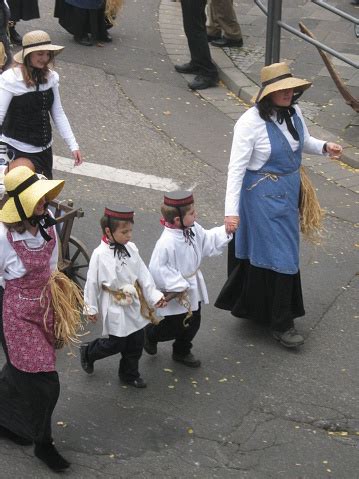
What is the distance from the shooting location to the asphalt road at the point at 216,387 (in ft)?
19.4

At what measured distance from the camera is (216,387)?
670 centimetres

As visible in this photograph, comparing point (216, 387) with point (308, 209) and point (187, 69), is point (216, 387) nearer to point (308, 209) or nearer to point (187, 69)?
point (308, 209)

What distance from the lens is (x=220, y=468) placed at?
5.86m

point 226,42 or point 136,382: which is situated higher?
point 136,382

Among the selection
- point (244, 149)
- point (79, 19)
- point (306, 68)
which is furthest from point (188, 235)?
point (79, 19)

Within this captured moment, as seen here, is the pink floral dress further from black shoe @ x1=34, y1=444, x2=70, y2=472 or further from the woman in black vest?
the woman in black vest

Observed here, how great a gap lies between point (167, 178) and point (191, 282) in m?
3.48

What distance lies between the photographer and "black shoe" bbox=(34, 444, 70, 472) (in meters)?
5.71

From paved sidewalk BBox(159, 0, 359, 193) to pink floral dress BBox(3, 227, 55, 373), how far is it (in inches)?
202

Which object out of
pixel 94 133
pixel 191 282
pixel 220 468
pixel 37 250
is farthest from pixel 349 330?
pixel 94 133

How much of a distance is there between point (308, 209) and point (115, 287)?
1.73 metres

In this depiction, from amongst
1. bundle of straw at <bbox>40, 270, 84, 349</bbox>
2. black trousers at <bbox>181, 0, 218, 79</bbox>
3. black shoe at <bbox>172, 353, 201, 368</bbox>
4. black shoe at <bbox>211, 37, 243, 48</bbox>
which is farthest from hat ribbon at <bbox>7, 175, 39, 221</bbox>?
black shoe at <bbox>211, 37, 243, 48</bbox>

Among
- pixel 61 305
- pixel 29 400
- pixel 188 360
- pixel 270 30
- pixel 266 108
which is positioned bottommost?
pixel 188 360

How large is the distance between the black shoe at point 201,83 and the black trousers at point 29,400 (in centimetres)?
707
